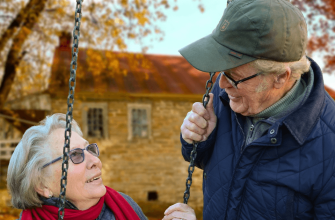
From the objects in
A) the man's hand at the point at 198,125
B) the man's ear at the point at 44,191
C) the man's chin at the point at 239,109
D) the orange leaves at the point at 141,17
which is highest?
the orange leaves at the point at 141,17

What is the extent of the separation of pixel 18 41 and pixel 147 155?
19.4 ft

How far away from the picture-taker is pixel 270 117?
1.72 metres

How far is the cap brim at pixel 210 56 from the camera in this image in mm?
1609

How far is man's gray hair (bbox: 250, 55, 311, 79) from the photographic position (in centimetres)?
161

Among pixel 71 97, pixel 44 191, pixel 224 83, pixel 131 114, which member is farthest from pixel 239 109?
pixel 131 114

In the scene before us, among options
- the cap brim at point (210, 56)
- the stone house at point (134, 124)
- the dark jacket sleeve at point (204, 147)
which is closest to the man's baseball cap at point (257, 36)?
the cap brim at point (210, 56)

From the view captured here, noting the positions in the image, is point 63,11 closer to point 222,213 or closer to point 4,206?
point 4,206

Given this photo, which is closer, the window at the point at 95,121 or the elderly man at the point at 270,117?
the elderly man at the point at 270,117

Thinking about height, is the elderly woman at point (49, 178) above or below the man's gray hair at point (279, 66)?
below

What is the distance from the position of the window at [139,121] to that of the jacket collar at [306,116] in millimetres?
10041

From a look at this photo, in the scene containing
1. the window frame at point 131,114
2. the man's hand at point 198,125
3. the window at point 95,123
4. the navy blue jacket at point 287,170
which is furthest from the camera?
the window frame at point 131,114

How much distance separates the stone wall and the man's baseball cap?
9.90 m

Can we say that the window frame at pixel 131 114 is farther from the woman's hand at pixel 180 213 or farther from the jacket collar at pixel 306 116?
the jacket collar at pixel 306 116

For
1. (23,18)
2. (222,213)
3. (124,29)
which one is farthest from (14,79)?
(222,213)
